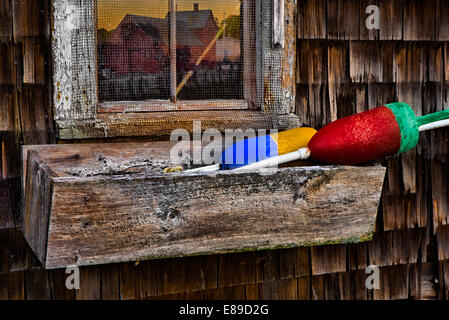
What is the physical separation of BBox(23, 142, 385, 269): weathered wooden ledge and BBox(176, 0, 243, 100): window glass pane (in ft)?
0.90

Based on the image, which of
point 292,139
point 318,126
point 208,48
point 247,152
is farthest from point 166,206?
point 318,126

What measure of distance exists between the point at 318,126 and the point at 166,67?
2.27 ft

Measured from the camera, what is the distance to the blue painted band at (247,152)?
65.9 inches

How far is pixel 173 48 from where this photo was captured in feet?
5.82

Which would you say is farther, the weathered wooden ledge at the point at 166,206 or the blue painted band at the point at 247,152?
the blue painted band at the point at 247,152

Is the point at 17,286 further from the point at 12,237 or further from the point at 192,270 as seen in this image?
the point at 192,270

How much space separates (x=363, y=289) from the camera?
2.22 m

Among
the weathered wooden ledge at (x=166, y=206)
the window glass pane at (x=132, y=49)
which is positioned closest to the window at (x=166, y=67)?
the window glass pane at (x=132, y=49)

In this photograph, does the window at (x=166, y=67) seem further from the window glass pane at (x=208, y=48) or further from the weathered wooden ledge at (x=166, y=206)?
the weathered wooden ledge at (x=166, y=206)

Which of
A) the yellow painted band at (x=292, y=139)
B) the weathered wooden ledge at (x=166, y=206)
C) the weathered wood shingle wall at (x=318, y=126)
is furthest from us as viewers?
the yellow painted band at (x=292, y=139)

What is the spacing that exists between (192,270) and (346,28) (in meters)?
1.21

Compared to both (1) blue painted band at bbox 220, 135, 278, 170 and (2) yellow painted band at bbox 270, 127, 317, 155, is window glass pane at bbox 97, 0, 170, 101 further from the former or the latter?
(2) yellow painted band at bbox 270, 127, 317, 155

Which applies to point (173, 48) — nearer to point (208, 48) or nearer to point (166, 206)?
point (208, 48)
